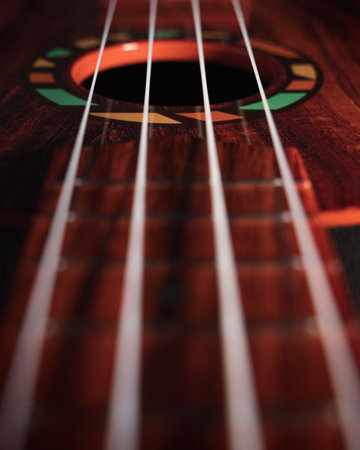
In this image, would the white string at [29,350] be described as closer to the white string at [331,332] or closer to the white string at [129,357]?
the white string at [129,357]

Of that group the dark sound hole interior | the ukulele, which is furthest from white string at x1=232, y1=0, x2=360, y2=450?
the dark sound hole interior

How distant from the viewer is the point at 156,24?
1204mm

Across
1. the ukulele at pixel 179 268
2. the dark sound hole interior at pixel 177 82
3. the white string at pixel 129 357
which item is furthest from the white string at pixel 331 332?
the dark sound hole interior at pixel 177 82

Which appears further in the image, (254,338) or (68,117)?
(68,117)

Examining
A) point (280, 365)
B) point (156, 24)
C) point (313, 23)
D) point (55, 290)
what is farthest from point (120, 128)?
point (313, 23)

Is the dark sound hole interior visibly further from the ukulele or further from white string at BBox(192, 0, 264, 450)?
white string at BBox(192, 0, 264, 450)

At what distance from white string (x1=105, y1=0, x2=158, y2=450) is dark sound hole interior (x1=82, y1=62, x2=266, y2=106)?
0.74 meters

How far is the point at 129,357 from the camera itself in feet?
1.07

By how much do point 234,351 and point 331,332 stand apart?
0.08 m

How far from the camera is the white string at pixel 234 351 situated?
11.1 inches

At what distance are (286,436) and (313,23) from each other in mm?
1248

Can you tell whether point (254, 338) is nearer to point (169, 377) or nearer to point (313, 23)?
point (169, 377)

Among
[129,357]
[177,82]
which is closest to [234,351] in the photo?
[129,357]

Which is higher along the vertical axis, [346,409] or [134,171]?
[134,171]
